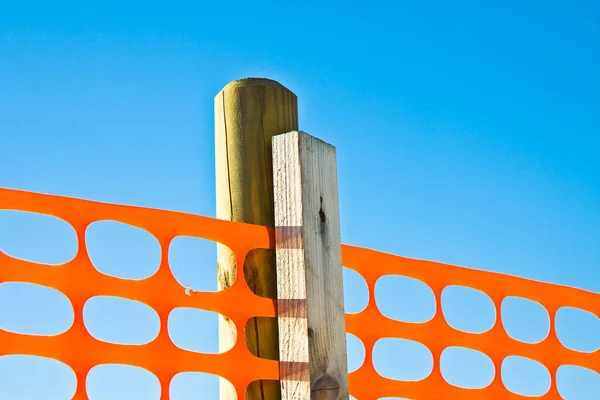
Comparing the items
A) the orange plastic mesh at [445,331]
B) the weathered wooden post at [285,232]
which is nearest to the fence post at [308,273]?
the weathered wooden post at [285,232]

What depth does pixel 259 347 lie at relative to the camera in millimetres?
2531

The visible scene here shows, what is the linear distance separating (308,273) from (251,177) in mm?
381

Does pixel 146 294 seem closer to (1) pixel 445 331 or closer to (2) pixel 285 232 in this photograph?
(2) pixel 285 232

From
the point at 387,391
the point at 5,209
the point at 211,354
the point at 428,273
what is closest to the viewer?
the point at 5,209

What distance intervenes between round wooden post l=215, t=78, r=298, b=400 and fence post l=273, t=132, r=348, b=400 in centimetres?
6

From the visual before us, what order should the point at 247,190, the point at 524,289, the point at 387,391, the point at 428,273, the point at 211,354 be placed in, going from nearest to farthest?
the point at 211,354 < the point at 247,190 < the point at 387,391 < the point at 428,273 < the point at 524,289

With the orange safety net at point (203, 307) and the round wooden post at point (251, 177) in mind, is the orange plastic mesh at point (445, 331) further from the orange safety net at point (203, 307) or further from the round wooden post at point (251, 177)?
the round wooden post at point (251, 177)

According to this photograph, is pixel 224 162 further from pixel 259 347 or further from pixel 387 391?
pixel 387 391

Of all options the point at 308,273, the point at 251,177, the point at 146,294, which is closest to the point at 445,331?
the point at 308,273

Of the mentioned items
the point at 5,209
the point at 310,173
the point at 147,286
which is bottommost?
the point at 147,286

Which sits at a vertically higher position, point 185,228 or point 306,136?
point 306,136

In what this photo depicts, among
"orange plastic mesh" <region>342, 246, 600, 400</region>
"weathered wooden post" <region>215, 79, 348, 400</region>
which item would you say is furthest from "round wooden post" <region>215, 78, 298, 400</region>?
"orange plastic mesh" <region>342, 246, 600, 400</region>

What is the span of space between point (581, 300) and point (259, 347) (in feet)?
5.36

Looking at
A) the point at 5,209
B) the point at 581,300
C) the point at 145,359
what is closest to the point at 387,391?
the point at 145,359
